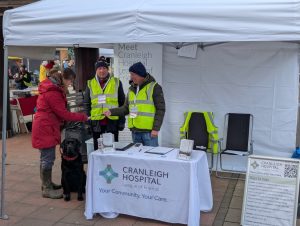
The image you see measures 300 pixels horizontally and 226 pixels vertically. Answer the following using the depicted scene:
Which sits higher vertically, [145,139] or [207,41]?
[207,41]

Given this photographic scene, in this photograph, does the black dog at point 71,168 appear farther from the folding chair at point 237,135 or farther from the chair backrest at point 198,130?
the folding chair at point 237,135

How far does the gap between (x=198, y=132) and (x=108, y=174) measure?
203 cm

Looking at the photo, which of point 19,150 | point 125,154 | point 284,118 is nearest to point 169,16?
point 125,154

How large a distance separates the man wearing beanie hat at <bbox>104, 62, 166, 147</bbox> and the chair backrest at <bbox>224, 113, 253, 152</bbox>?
1.56 m

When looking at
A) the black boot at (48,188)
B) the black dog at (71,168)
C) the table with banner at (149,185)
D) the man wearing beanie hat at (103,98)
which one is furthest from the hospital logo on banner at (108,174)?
the man wearing beanie hat at (103,98)

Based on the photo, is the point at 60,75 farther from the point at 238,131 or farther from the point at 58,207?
Result: the point at 238,131

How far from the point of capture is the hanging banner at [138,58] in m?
5.85

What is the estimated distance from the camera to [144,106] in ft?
14.3

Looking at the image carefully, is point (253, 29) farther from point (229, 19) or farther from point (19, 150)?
point (19, 150)

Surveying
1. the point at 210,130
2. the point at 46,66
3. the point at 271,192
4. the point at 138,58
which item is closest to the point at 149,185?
the point at 271,192

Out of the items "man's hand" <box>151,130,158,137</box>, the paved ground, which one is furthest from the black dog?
"man's hand" <box>151,130,158,137</box>

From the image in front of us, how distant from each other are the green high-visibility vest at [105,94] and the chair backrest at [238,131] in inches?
64.9

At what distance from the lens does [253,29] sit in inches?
126

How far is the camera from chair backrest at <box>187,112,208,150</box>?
18.5 feet
